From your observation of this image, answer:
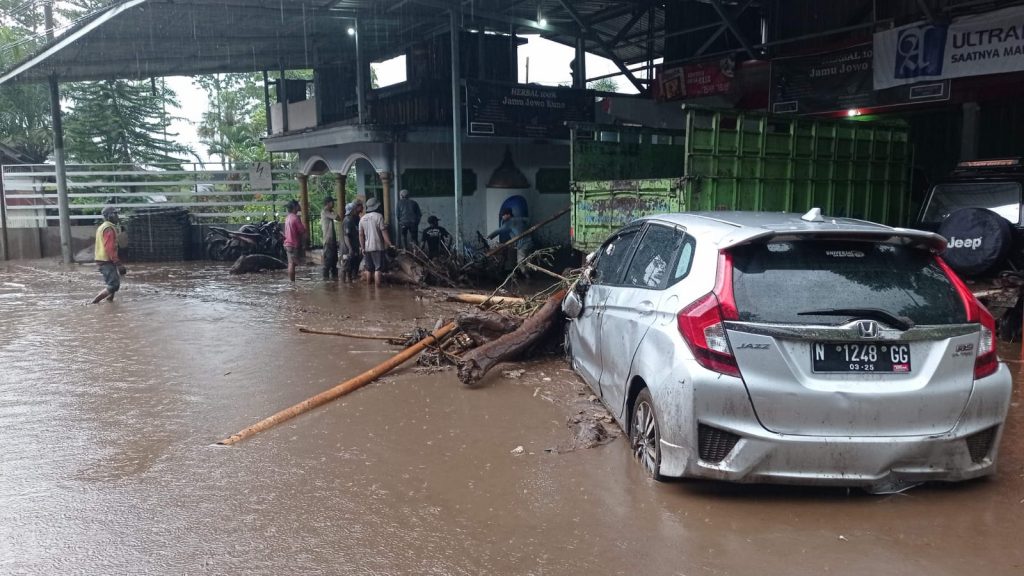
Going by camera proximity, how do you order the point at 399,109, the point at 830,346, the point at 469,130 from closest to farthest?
the point at 830,346, the point at 469,130, the point at 399,109

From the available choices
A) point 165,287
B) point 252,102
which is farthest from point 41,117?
point 165,287

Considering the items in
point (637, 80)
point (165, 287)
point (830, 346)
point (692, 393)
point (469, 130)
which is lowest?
point (165, 287)

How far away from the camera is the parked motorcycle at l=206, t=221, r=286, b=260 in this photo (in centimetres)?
1817

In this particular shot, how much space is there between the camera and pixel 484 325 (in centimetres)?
724

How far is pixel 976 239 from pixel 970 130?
17.3 ft

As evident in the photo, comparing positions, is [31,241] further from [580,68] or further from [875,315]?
[875,315]

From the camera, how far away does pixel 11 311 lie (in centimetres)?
1138

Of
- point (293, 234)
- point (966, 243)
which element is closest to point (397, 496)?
point (966, 243)

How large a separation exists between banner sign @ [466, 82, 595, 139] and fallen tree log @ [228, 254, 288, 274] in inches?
→ 256

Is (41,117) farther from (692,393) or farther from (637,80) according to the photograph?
(692,393)

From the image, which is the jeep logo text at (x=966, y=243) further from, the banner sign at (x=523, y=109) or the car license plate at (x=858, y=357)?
the banner sign at (x=523, y=109)

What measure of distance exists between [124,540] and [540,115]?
39.3 ft

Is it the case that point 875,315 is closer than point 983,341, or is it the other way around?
point 875,315

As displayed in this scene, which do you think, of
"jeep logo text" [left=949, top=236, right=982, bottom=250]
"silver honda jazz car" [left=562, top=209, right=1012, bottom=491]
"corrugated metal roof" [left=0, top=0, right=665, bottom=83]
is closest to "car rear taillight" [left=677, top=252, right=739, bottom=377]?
"silver honda jazz car" [left=562, top=209, right=1012, bottom=491]
